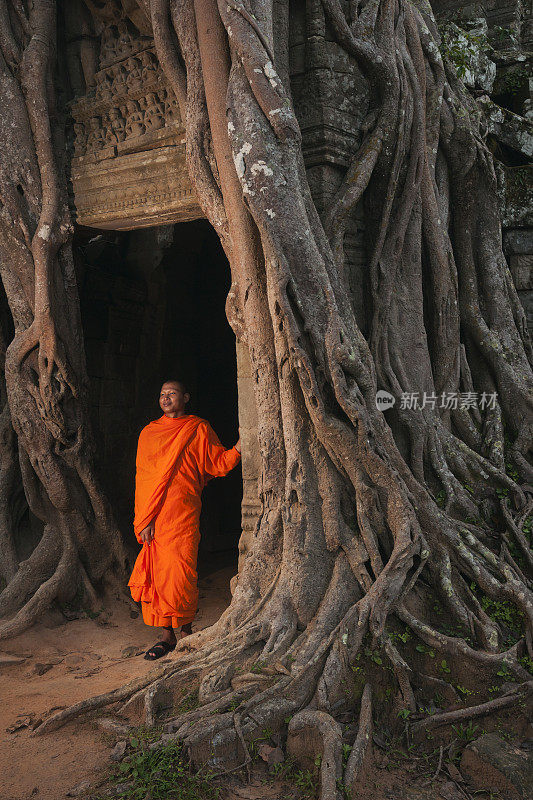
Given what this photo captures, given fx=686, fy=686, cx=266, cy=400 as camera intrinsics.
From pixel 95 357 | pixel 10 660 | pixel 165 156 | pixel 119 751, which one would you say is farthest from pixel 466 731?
pixel 95 357

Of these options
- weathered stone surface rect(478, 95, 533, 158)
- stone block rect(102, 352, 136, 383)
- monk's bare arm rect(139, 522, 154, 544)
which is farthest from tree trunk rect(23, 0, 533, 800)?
stone block rect(102, 352, 136, 383)

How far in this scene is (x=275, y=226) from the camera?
321 centimetres

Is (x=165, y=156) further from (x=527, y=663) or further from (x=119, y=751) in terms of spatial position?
(x=527, y=663)

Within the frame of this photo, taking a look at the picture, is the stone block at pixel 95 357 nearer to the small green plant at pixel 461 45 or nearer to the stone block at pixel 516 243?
the stone block at pixel 516 243

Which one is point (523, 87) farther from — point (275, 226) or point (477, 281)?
point (275, 226)

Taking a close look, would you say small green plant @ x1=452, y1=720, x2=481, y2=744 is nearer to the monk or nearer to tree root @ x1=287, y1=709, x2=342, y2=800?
tree root @ x1=287, y1=709, x2=342, y2=800

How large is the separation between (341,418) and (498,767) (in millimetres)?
1521

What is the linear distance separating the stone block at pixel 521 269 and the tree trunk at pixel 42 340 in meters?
3.09

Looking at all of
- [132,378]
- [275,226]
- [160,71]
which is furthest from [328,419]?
[132,378]

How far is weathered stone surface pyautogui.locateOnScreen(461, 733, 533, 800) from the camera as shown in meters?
2.38

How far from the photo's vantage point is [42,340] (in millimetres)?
4672

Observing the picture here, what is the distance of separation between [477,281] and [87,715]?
11.1 ft

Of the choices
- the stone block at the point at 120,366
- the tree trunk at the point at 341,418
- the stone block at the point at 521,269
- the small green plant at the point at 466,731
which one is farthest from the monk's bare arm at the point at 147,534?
the stone block at the point at 521,269

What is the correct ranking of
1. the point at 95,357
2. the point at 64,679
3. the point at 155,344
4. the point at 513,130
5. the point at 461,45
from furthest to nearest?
the point at 155,344 → the point at 95,357 → the point at 513,130 → the point at 461,45 → the point at 64,679
